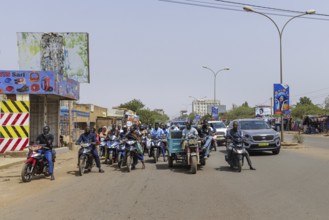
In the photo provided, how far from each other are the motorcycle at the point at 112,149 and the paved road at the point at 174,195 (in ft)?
8.79

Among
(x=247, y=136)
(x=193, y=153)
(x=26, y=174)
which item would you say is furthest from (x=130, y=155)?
(x=247, y=136)

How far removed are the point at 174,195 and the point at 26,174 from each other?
15.8 feet

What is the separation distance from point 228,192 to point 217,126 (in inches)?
749

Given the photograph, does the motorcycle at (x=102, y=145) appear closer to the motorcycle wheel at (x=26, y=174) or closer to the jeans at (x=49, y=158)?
the jeans at (x=49, y=158)

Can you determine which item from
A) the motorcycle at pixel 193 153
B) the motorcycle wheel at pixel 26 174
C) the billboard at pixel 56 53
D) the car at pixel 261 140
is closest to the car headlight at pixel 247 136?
the car at pixel 261 140

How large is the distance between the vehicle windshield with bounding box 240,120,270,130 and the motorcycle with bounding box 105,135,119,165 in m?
7.03

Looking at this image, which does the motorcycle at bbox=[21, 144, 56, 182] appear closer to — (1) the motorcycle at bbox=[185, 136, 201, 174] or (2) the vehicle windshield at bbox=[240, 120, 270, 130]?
(1) the motorcycle at bbox=[185, 136, 201, 174]

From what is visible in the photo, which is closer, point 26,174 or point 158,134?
point 26,174

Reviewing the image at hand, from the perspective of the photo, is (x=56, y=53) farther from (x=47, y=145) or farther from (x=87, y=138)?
(x=47, y=145)

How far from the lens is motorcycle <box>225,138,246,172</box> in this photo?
42.4ft

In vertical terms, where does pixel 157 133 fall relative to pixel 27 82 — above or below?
below

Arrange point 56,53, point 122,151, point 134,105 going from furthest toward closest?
point 134,105, point 56,53, point 122,151

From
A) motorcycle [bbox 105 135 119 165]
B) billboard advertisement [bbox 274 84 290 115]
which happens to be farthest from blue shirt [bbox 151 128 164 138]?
billboard advertisement [bbox 274 84 290 115]

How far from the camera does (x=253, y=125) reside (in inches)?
795
